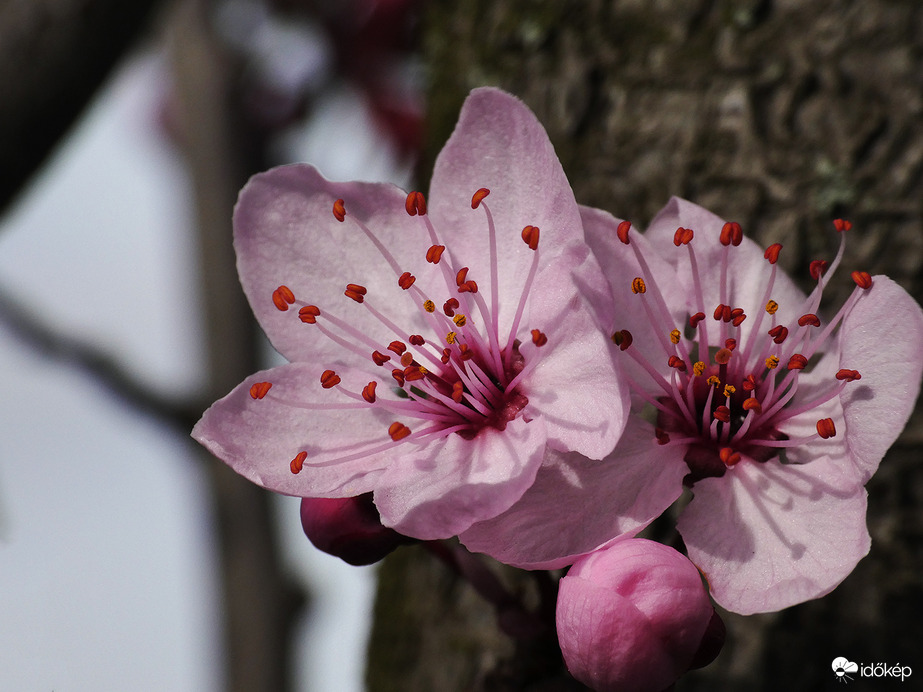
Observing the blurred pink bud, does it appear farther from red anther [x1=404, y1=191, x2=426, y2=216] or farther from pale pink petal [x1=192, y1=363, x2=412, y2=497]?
red anther [x1=404, y1=191, x2=426, y2=216]

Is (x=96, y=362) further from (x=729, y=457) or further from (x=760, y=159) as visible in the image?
(x=729, y=457)

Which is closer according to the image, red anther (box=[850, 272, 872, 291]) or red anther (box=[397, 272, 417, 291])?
red anther (box=[850, 272, 872, 291])

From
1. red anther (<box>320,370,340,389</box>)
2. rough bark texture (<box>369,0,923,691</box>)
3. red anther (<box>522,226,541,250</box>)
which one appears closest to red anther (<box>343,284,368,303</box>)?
red anther (<box>320,370,340,389</box>)

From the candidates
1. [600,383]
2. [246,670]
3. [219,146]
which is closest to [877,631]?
[600,383]

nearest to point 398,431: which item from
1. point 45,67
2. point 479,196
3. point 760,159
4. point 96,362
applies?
point 479,196

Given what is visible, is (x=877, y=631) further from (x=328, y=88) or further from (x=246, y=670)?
(x=328, y=88)

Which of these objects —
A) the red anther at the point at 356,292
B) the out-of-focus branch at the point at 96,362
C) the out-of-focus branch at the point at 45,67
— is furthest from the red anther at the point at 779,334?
the out-of-focus branch at the point at 96,362
